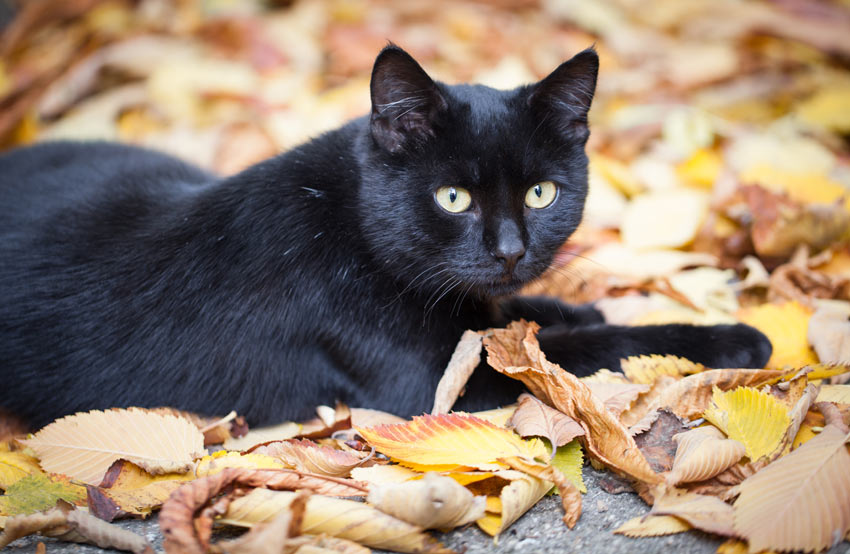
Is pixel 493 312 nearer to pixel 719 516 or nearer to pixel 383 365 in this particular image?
pixel 383 365

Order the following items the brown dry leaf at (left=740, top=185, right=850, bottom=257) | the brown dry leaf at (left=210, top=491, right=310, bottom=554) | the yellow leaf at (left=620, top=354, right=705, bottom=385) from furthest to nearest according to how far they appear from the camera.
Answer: the brown dry leaf at (left=740, top=185, right=850, bottom=257) < the yellow leaf at (left=620, top=354, right=705, bottom=385) < the brown dry leaf at (left=210, top=491, right=310, bottom=554)

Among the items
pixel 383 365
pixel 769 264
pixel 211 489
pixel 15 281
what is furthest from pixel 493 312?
pixel 15 281

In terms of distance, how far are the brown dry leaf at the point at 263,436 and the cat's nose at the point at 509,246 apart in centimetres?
61

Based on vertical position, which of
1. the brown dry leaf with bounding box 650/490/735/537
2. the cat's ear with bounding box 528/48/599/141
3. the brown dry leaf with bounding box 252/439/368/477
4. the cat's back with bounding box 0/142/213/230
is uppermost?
the cat's ear with bounding box 528/48/599/141

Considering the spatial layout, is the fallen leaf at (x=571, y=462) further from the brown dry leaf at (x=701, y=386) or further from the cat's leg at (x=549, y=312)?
the cat's leg at (x=549, y=312)

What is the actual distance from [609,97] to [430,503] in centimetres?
281

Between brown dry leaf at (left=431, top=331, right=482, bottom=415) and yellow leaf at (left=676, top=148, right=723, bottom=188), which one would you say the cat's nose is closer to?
brown dry leaf at (left=431, top=331, right=482, bottom=415)

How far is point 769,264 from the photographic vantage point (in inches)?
85.0

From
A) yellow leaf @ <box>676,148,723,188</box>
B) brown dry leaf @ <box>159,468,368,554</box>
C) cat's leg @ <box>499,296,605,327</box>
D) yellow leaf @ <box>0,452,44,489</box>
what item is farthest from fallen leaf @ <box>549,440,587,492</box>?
yellow leaf @ <box>676,148,723,188</box>

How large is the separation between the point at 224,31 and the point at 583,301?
8.40 feet

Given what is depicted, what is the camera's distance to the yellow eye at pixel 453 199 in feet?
5.07

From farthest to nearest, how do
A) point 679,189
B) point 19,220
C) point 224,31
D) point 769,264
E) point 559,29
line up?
point 559,29, point 224,31, point 679,189, point 769,264, point 19,220

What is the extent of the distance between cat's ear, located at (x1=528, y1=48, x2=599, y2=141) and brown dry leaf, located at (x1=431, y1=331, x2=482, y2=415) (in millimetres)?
568

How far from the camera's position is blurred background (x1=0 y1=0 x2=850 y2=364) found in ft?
7.02
